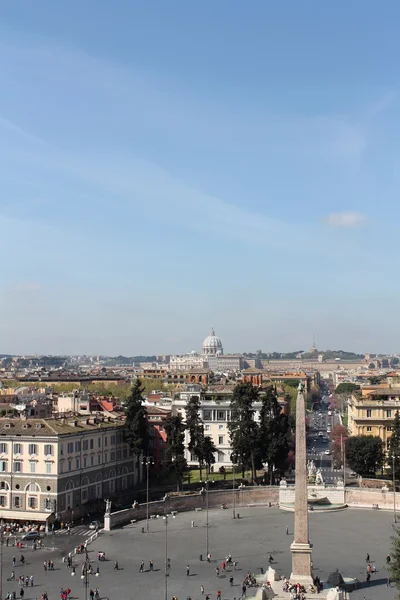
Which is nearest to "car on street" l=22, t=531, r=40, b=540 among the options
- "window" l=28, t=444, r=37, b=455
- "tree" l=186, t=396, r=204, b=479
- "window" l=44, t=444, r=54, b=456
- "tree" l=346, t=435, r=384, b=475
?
"window" l=44, t=444, r=54, b=456

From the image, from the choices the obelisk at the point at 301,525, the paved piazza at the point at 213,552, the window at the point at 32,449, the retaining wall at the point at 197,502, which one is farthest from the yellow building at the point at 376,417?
the obelisk at the point at 301,525

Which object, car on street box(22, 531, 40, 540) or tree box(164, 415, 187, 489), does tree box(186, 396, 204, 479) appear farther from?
car on street box(22, 531, 40, 540)

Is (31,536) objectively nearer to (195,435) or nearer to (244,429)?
(195,435)

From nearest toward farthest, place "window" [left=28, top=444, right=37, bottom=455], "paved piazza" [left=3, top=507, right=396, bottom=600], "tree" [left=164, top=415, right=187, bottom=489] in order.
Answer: "paved piazza" [left=3, top=507, right=396, bottom=600] < "window" [left=28, top=444, right=37, bottom=455] < "tree" [left=164, top=415, right=187, bottom=489]

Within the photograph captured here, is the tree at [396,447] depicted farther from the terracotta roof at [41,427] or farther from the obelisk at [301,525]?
the obelisk at [301,525]

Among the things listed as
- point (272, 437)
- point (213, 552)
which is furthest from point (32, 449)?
point (272, 437)

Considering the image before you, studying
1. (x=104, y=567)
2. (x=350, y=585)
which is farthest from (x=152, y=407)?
(x=350, y=585)

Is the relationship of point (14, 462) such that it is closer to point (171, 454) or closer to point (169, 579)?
point (171, 454)

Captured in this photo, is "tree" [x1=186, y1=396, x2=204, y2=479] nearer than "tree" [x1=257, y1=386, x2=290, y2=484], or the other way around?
"tree" [x1=186, y1=396, x2=204, y2=479]
